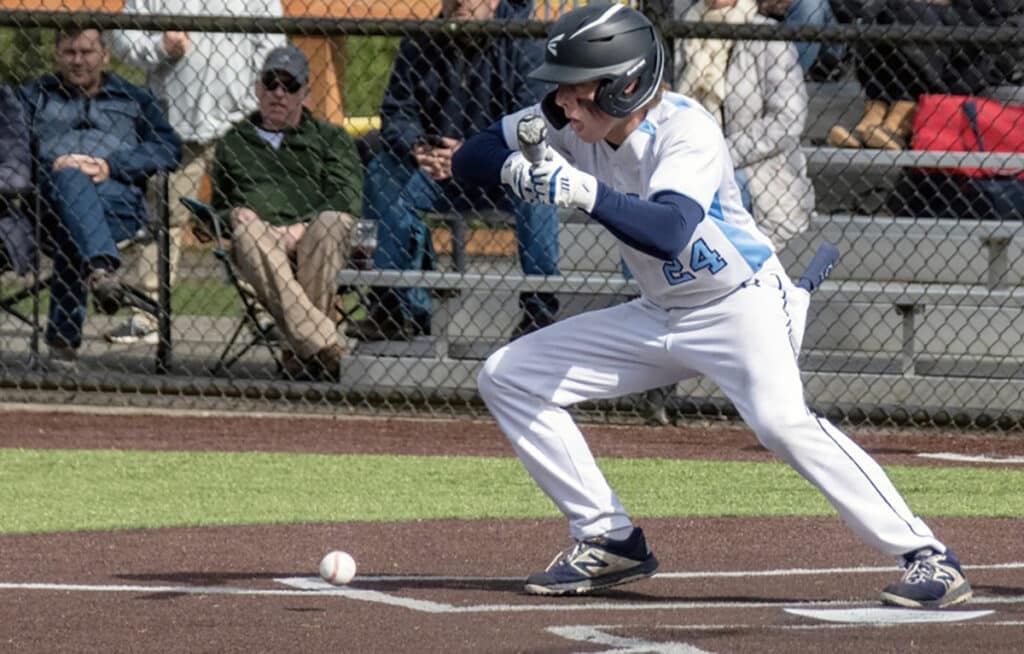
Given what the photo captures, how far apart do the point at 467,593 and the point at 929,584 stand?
4.18 ft

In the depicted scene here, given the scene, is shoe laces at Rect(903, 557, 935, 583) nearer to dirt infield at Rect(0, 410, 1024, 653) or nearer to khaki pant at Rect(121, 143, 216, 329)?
dirt infield at Rect(0, 410, 1024, 653)

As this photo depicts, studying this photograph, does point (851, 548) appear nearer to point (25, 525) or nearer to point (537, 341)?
point (537, 341)

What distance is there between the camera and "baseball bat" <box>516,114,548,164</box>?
4500 mm

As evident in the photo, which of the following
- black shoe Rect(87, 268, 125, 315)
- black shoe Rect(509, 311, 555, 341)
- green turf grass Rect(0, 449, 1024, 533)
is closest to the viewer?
green turf grass Rect(0, 449, 1024, 533)

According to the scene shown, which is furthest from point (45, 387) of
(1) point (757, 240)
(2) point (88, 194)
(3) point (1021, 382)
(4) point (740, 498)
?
(1) point (757, 240)

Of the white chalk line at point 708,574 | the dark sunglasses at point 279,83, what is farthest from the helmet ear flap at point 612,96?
the dark sunglasses at point 279,83

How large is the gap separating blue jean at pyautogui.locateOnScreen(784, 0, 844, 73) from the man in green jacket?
243cm

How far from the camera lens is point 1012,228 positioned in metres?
8.97

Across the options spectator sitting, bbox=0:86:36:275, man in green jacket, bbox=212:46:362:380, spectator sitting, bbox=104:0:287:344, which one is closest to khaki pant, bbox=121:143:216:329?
spectator sitting, bbox=104:0:287:344

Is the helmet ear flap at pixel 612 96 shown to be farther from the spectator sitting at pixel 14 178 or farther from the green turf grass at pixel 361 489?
the spectator sitting at pixel 14 178

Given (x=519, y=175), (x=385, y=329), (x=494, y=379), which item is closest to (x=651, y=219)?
(x=519, y=175)

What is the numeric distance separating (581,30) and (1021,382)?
4741mm

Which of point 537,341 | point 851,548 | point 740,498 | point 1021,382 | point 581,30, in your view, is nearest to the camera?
point 581,30

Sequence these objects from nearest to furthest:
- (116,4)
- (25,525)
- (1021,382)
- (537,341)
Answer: (537,341) < (25,525) < (1021,382) < (116,4)
